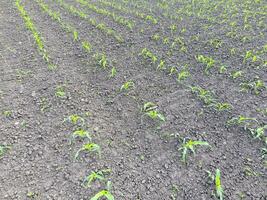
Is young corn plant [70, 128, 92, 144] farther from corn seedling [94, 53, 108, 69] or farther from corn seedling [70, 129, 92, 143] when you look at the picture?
corn seedling [94, 53, 108, 69]

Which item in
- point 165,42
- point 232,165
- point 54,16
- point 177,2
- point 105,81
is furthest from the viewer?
point 177,2

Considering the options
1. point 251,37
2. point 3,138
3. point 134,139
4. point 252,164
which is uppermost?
point 251,37

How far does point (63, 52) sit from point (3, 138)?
2617 mm

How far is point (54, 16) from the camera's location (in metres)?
7.31

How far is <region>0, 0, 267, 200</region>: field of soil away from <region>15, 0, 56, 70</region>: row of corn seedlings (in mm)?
33

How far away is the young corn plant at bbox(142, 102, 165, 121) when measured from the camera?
3497mm

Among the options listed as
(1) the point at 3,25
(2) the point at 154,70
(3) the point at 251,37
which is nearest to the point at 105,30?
(2) the point at 154,70

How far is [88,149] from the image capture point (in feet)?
10.0

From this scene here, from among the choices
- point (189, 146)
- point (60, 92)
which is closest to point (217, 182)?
point (189, 146)

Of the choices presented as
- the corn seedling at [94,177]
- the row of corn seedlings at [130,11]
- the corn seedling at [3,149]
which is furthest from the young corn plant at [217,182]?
the row of corn seedlings at [130,11]

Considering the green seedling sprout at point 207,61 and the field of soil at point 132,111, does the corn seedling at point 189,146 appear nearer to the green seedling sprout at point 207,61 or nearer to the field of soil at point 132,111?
the field of soil at point 132,111

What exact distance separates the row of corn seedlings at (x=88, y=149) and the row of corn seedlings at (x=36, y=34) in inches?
67.2

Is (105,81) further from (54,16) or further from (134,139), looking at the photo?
(54,16)

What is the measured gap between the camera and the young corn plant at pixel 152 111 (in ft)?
11.5
